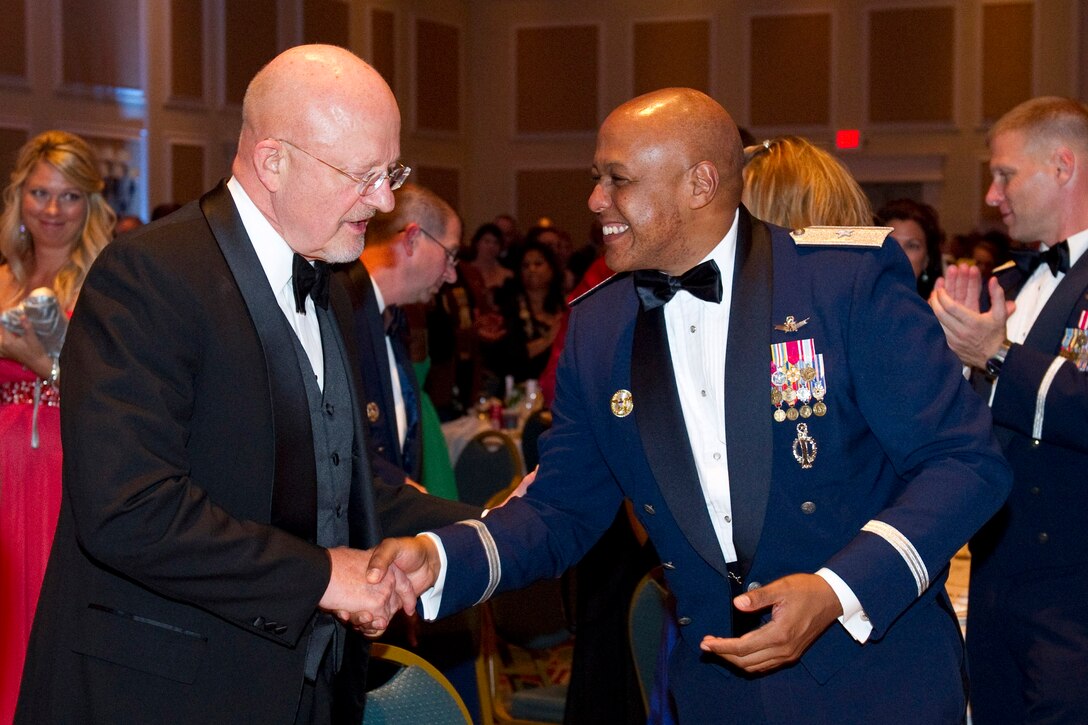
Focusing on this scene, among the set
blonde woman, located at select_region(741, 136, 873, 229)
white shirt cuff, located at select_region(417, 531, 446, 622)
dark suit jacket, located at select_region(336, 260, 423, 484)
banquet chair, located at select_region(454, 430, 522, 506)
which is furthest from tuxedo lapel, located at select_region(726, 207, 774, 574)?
banquet chair, located at select_region(454, 430, 522, 506)

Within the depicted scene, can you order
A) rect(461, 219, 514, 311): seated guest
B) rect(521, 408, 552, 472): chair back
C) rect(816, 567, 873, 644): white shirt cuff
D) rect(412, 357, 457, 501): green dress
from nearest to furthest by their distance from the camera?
rect(816, 567, 873, 644): white shirt cuff, rect(412, 357, 457, 501): green dress, rect(521, 408, 552, 472): chair back, rect(461, 219, 514, 311): seated guest

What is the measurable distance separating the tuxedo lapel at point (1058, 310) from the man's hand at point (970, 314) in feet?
0.63

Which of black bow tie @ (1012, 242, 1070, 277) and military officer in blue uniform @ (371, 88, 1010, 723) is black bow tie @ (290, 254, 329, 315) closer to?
military officer in blue uniform @ (371, 88, 1010, 723)

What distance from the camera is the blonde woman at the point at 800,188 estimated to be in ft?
9.13

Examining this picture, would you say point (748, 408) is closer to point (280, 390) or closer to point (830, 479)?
point (830, 479)

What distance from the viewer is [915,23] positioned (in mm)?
13438

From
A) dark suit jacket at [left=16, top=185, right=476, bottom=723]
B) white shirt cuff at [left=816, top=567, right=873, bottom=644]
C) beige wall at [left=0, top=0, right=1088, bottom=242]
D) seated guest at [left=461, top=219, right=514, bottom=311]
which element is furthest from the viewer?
beige wall at [left=0, top=0, right=1088, bottom=242]

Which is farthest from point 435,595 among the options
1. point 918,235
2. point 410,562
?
point 918,235

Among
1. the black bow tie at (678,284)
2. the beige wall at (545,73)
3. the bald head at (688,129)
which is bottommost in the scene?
the black bow tie at (678,284)

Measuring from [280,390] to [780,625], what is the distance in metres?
0.85

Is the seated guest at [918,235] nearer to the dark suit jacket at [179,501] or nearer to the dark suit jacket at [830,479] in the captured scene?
the dark suit jacket at [830,479]

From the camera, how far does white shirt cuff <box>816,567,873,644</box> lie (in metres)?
1.87

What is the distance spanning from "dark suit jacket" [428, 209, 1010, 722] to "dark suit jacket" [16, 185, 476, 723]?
0.47 meters

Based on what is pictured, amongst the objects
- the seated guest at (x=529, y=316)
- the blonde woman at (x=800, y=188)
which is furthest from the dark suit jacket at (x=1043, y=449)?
the seated guest at (x=529, y=316)
